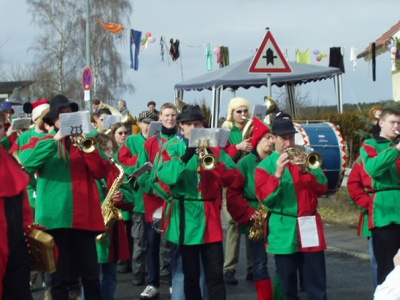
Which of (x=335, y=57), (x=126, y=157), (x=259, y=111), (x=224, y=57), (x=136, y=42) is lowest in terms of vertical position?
(x=126, y=157)

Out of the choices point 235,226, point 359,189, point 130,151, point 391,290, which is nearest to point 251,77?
point 130,151

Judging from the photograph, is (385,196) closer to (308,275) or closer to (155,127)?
(308,275)

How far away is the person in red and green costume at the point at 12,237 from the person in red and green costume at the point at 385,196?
3063 mm

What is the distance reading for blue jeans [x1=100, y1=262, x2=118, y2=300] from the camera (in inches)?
322

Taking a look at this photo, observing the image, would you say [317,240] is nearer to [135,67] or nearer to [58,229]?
[58,229]

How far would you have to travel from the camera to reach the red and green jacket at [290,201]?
7.29 meters

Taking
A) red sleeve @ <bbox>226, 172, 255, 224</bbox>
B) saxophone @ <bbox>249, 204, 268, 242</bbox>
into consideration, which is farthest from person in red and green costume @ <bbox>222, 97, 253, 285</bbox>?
red sleeve @ <bbox>226, 172, 255, 224</bbox>

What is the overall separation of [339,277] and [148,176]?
8.66 ft

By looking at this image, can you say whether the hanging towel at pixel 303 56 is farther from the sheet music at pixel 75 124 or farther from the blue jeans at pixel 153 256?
the sheet music at pixel 75 124

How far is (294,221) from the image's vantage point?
733cm

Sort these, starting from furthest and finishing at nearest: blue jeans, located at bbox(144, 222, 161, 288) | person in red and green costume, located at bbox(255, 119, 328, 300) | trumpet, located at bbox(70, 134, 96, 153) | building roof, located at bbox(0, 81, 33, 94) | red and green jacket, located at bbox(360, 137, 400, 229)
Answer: building roof, located at bbox(0, 81, 33, 94), blue jeans, located at bbox(144, 222, 161, 288), red and green jacket, located at bbox(360, 137, 400, 229), person in red and green costume, located at bbox(255, 119, 328, 300), trumpet, located at bbox(70, 134, 96, 153)

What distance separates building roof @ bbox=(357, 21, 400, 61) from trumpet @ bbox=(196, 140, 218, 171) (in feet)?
77.3

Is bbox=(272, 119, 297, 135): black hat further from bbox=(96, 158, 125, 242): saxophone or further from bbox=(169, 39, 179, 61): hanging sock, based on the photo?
bbox=(169, 39, 179, 61): hanging sock

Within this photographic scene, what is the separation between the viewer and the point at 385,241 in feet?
24.4
